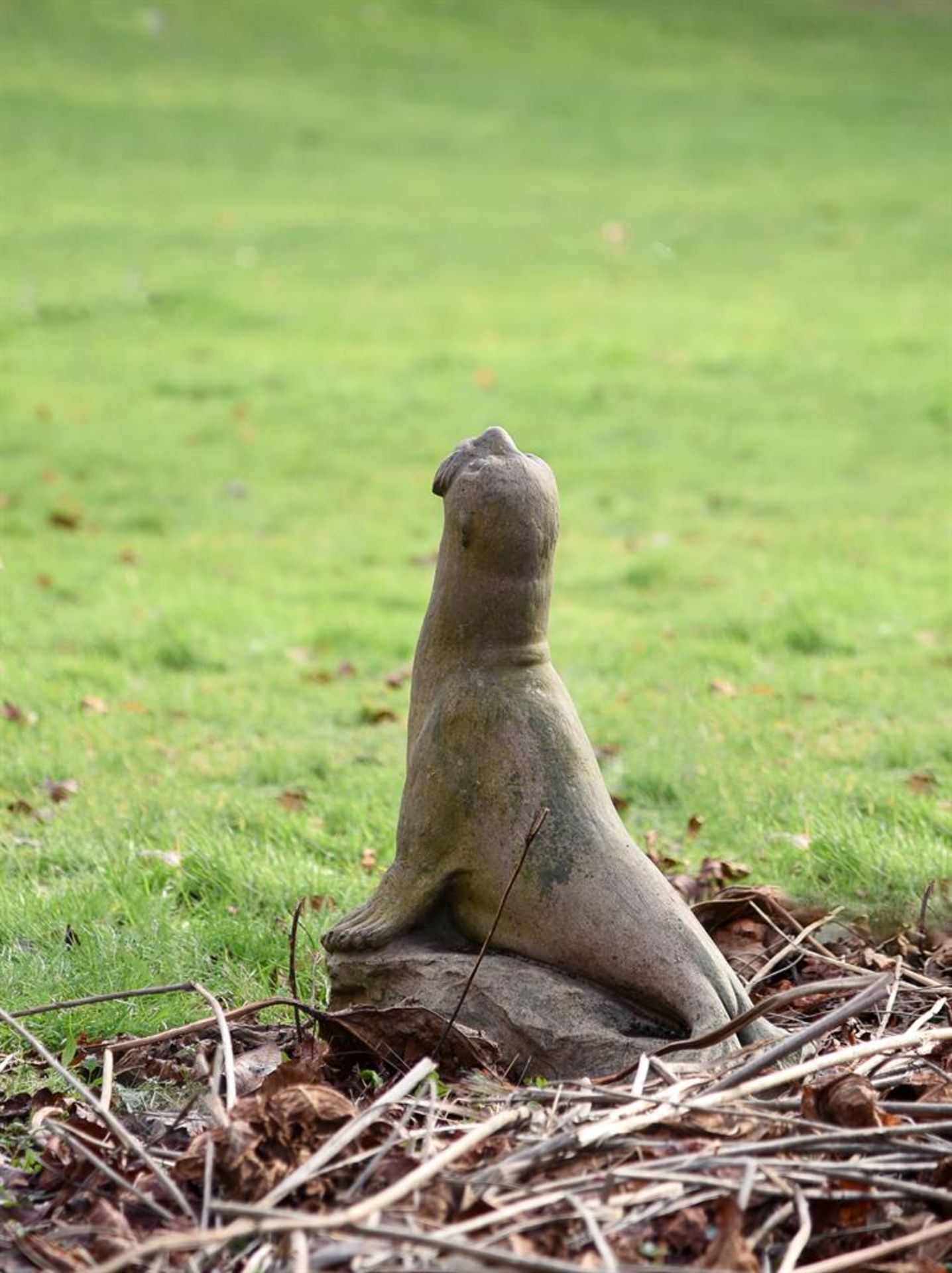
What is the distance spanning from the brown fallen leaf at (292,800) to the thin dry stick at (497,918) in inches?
104

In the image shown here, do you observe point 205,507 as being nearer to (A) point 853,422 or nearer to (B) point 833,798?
(A) point 853,422

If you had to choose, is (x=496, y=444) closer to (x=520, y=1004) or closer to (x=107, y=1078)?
(x=520, y=1004)

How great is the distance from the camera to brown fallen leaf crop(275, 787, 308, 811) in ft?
21.5

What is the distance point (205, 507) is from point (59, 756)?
15.6 ft

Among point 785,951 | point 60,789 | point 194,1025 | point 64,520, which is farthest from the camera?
point 64,520

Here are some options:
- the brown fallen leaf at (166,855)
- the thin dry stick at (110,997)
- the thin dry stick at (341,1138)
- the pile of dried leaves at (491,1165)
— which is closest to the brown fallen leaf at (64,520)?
the brown fallen leaf at (166,855)

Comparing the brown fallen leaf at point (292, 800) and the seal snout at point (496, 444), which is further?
the brown fallen leaf at point (292, 800)

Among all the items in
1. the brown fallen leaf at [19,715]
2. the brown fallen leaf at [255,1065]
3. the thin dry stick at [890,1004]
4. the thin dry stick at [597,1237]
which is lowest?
the brown fallen leaf at [19,715]

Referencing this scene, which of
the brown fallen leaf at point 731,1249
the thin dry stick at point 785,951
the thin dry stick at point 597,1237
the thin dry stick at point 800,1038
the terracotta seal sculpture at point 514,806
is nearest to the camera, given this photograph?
the thin dry stick at point 597,1237

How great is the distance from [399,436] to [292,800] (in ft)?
23.2

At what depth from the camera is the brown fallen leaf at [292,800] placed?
6566 millimetres

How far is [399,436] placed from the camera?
13336 mm

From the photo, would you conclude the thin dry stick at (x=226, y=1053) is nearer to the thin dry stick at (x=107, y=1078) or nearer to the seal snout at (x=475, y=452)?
the thin dry stick at (x=107, y=1078)

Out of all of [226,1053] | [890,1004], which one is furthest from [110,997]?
[890,1004]
